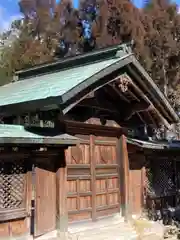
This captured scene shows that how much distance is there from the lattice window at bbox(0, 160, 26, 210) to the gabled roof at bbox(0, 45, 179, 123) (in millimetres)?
1397

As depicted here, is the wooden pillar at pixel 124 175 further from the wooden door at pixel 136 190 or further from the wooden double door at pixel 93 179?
the wooden door at pixel 136 190

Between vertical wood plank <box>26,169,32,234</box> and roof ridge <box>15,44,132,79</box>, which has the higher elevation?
roof ridge <box>15,44,132,79</box>

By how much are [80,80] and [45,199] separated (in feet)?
9.15

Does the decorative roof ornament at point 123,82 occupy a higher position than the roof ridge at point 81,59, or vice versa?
the roof ridge at point 81,59

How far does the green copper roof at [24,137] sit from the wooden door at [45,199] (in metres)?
0.85

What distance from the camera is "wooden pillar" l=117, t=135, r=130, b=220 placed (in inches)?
415

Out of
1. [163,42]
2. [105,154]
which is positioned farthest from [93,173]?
[163,42]

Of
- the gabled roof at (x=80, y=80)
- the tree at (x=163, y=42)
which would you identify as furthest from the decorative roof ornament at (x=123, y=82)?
the tree at (x=163, y=42)

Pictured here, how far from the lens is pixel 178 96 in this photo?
21859mm

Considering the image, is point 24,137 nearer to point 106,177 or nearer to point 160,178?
point 106,177

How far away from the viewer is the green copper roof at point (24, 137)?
22.4 feet

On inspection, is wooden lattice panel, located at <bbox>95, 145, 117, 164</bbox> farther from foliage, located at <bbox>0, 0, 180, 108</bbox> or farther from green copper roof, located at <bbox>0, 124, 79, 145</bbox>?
foliage, located at <bbox>0, 0, 180, 108</bbox>

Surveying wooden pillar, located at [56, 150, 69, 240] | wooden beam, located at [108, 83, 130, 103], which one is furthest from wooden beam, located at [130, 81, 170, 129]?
wooden pillar, located at [56, 150, 69, 240]

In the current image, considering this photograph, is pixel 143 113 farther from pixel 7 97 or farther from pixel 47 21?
pixel 47 21
